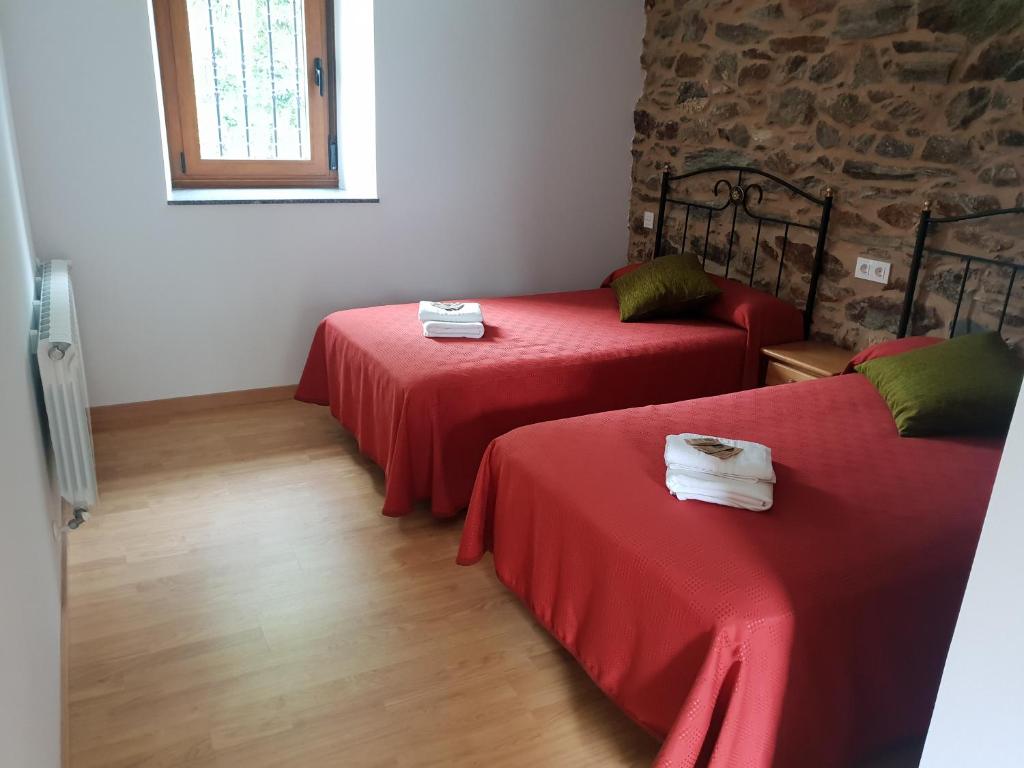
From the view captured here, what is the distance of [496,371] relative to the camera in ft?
9.13

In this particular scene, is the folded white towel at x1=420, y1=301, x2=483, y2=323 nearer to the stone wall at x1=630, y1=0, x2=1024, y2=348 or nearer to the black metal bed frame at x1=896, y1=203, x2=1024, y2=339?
the stone wall at x1=630, y1=0, x2=1024, y2=348

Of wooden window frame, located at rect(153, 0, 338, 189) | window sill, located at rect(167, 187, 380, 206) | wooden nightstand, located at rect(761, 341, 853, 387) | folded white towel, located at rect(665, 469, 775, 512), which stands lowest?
wooden nightstand, located at rect(761, 341, 853, 387)

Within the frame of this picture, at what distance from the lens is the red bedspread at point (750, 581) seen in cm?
147

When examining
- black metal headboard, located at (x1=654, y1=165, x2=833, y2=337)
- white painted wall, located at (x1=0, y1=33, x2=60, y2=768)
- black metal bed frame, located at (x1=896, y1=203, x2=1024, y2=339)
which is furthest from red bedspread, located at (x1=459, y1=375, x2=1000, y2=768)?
black metal headboard, located at (x1=654, y1=165, x2=833, y2=337)

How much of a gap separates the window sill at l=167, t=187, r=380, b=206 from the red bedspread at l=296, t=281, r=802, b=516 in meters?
0.59

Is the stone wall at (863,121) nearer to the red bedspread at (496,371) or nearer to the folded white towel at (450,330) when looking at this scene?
the red bedspread at (496,371)

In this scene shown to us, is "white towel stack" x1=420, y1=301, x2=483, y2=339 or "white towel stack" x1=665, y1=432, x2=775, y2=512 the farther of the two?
"white towel stack" x1=420, y1=301, x2=483, y2=339

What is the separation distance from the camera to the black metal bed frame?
8.68ft

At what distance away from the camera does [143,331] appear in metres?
3.46

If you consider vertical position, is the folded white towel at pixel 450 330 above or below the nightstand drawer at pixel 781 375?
above

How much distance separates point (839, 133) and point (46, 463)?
3169 millimetres

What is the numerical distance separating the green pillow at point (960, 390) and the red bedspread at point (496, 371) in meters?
0.91

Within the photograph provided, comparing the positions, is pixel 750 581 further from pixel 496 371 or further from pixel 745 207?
pixel 745 207

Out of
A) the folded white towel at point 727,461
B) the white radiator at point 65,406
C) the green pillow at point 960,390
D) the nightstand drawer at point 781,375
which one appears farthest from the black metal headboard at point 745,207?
the white radiator at point 65,406
